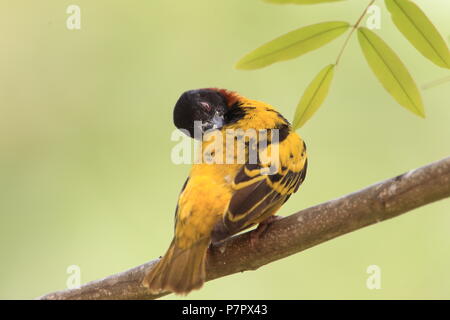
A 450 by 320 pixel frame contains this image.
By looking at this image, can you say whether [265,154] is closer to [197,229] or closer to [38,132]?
[197,229]

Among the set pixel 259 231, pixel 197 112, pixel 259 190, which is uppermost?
pixel 197 112

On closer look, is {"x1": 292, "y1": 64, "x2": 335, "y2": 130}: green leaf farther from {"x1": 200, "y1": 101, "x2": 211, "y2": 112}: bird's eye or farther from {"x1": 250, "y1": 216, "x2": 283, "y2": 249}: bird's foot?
{"x1": 200, "y1": 101, "x2": 211, "y2": 112}: bird's eye

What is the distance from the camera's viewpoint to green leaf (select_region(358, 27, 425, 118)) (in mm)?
2318

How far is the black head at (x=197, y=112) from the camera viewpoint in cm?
404

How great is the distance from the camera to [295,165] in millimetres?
3406

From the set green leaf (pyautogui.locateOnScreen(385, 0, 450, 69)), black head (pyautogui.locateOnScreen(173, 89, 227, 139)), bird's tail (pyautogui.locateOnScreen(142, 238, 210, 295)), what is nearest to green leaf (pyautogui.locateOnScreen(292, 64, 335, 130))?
green leaf (pyautogui.locateOnScreen(385, 0, 450, 69))

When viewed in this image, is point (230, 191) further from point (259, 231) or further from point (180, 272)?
point (180, 272)

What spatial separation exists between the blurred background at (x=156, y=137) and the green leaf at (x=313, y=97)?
2965mm

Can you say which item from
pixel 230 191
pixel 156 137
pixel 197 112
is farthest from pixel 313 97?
pixel 156 137

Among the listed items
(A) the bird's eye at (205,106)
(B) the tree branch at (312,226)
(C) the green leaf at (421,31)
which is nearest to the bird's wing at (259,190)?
(B) the tree branch at (312,226)

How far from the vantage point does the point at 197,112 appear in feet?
13.4

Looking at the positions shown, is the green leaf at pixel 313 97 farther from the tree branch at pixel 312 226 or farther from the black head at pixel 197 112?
the black head at pixel 197 112

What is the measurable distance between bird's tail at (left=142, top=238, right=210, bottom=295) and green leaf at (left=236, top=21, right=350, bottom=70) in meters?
0.98

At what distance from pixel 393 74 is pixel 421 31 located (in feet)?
0.62
